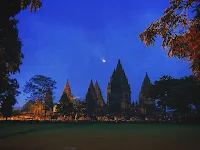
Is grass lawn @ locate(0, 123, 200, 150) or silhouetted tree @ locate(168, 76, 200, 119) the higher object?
silhouetted tree @ locate(168, 76, 200, 119)

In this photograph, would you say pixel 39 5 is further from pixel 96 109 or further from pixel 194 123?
pixel 96 109

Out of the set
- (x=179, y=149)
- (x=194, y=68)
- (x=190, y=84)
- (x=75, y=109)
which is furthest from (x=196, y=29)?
(x=75, y=109)

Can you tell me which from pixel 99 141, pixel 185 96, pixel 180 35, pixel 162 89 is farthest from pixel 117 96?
pixel 180 35

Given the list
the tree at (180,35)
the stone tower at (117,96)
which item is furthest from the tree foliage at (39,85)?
the tree at (180,35)

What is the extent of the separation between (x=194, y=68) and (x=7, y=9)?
311 inches

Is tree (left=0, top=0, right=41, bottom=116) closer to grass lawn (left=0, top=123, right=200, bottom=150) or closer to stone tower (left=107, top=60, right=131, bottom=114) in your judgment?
grass lawn (left=0, top=123, right=200, bottom=150)

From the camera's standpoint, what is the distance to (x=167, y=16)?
8883mm

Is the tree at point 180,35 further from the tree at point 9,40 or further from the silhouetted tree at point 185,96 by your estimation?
the silhouetted tree at point 185,96

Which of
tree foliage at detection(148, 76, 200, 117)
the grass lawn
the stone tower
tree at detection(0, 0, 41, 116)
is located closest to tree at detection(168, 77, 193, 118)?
tree foliage at detection(148, 76, 200, 117)

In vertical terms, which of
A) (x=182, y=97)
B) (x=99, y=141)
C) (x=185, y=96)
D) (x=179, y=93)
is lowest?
(x=99, y=141)

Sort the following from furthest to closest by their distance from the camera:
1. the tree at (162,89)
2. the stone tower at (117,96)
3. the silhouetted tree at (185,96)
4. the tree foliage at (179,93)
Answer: the stone tower at (117,96)
the tree at (162,89)
the tree foliage at (179,93)
the silhouetted tree at (185,96)

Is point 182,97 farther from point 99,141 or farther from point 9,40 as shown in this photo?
point 9,40

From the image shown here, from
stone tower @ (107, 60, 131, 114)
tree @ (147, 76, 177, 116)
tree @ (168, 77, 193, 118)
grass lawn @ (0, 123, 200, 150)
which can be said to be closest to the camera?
grass lawn @ (0, 123, 200, 150)

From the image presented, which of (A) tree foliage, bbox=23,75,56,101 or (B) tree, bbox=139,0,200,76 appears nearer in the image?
(B) tree, bbox=139,0,200,76
